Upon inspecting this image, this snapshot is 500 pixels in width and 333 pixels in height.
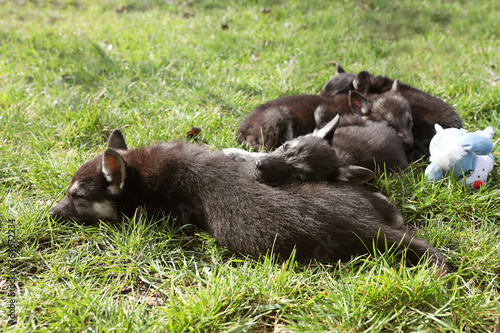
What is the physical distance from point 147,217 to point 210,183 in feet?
2.02

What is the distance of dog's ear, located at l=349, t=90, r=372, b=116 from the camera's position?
4.50m

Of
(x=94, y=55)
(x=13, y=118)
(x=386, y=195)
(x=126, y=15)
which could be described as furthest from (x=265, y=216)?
(x=126, y=15)

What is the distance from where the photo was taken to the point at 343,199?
2.65 meters

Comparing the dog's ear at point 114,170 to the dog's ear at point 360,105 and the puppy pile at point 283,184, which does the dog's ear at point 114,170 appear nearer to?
the puppy pile at point 283,184

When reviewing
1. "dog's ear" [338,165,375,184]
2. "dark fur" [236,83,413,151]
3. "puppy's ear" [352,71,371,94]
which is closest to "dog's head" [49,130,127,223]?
"dark fur" [236,83,413,151]

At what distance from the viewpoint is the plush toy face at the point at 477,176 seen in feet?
10.6

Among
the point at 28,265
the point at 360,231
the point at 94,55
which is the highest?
the point at 94,55

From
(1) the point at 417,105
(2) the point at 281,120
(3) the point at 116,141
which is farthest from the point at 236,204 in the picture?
(1) the point at 417,105

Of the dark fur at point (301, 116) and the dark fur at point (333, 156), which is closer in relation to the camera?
the dark fur at point (333, 156)

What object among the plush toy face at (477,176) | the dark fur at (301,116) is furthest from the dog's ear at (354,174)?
the dark fur at (301,116)

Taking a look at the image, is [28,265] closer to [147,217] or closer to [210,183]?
[147,217]

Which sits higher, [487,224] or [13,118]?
[13,118]

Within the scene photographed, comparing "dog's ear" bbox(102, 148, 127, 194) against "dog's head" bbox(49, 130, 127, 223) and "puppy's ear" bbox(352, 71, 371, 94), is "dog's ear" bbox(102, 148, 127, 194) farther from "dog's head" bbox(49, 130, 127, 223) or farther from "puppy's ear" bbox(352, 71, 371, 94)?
"puppy's ear" bbox(352, 71, 371, 94)

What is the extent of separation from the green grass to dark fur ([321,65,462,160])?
45 centimetres
